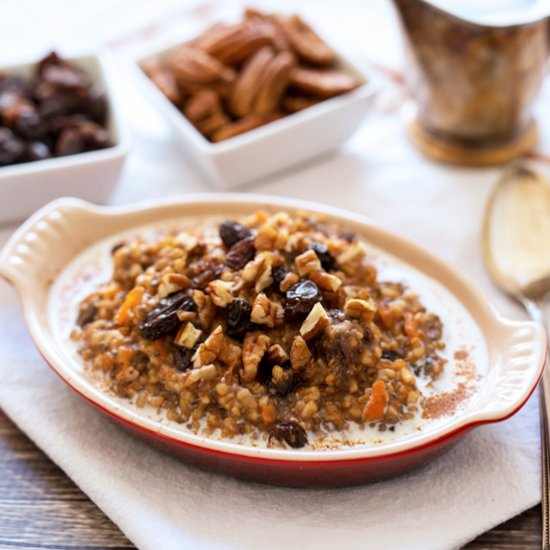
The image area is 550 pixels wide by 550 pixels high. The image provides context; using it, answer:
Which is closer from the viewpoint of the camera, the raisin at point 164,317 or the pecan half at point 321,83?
the raisin at point 164,317

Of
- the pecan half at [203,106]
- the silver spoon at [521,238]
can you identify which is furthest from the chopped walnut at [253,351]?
the pecan half at [203,106]

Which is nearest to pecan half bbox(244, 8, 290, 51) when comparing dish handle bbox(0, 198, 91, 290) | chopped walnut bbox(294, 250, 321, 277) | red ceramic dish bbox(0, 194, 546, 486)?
red ceramic dish bbox(0, 194, 546, 486)

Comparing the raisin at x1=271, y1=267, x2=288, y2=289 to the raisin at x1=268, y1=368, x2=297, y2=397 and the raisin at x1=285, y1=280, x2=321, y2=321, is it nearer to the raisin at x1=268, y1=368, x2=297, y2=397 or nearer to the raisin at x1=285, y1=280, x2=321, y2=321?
the raisin at x1=285, y1=280, x2=321, y2=321

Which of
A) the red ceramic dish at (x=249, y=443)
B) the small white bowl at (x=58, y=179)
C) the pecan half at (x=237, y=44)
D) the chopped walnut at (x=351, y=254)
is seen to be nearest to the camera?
the red ceramic dish at (x=249, y=443)

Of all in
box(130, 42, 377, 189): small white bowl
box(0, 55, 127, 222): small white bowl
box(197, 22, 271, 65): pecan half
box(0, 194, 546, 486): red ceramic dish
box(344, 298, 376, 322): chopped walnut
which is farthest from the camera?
box(197, 22, 271, 65): pecan half

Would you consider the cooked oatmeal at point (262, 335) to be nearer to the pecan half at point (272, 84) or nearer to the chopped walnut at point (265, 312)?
the chopped walnut at point (265, 312)

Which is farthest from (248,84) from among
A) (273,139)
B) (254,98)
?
(273,139)
